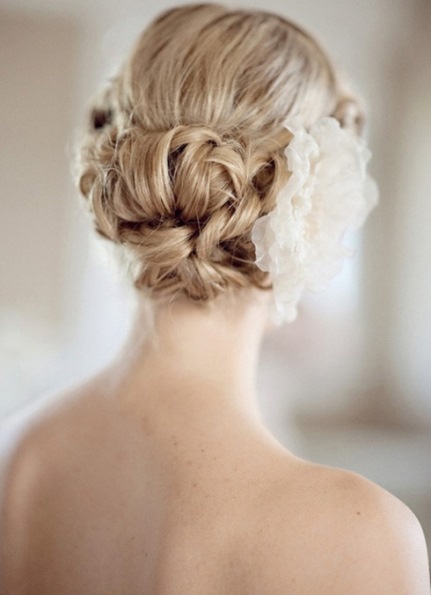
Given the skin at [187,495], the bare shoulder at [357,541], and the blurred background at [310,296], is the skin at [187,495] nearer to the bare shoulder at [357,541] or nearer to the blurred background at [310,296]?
the bare shoulder at [357,541]

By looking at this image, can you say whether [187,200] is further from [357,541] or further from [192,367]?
[357,541]

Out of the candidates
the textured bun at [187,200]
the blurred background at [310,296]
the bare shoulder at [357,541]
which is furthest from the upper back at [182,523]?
the blurred background at [310,296]

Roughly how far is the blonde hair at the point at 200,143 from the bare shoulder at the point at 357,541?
0.27 meters

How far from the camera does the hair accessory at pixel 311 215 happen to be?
644mm

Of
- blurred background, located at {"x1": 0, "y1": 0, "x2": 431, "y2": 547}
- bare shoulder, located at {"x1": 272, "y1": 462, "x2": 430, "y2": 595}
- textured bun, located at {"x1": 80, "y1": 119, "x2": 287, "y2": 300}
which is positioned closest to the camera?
bare shoulder, located at {"x1": 272, "y1": 462, "x2": 430, "y2": 595}

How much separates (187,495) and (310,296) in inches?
38.4

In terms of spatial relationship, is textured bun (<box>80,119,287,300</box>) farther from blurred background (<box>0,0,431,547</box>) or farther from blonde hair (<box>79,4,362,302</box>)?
blurred background (<box>0,0,431,547</box>)

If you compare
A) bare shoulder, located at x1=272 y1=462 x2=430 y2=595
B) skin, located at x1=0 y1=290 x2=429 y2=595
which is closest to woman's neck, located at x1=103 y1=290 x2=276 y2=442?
skin, located at x1=0 y1=290 x2=429 y2=595

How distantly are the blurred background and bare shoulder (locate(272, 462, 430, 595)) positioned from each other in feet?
1.48

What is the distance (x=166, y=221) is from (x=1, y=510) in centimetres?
44

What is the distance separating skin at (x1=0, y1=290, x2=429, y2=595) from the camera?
0.53 meters

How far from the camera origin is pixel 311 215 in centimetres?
71

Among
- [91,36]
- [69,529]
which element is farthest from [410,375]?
[91,36]

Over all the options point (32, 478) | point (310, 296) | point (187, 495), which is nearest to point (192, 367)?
point (187, 495)
